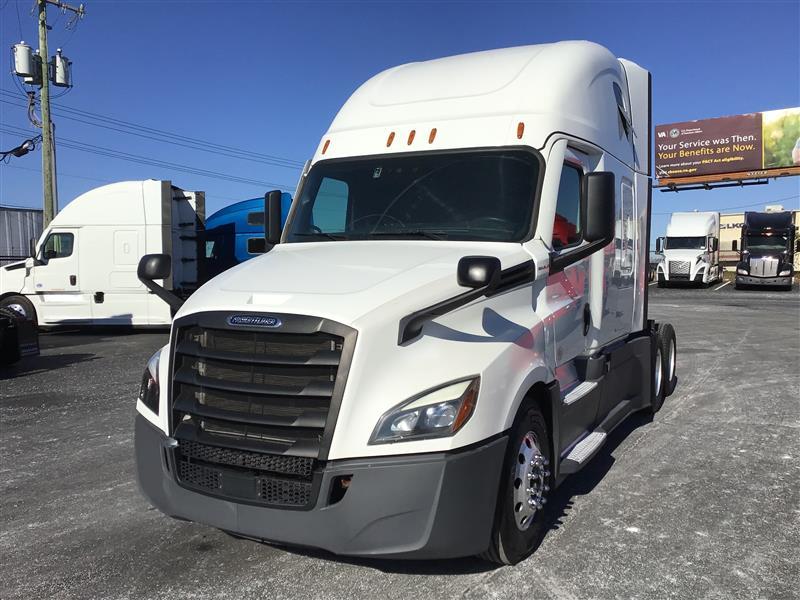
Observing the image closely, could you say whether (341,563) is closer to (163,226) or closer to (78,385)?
(78,385)

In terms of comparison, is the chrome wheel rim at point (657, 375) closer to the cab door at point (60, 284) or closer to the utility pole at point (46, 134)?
the cab door at point (60, 284)

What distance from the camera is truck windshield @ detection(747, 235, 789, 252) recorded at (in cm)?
3425

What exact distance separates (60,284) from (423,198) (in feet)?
44.6

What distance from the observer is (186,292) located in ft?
54.7

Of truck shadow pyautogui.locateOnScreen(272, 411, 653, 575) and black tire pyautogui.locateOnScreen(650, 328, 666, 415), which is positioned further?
black tire pyautogui.locateOnScreen(650, 328, 666, 415)

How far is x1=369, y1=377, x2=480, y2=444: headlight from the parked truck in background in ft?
117

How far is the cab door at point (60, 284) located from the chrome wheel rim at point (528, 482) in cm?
1412

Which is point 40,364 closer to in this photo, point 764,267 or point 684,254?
point 684,254

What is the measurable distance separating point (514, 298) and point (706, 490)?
2.32 metres

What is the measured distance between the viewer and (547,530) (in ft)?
13.6

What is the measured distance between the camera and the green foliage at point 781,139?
44562 millimetres

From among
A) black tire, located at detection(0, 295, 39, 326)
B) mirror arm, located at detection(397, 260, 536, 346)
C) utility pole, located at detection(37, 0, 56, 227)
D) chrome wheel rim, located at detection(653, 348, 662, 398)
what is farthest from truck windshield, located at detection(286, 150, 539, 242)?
utility pole, located at detection(37, 0, 56, 227)

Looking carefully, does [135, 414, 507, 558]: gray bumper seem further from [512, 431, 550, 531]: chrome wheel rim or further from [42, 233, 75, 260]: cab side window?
[42, 233, 75, 260]: cab side window

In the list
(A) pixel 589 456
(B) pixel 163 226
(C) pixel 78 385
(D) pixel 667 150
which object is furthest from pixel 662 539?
(D) pixel 667 150
